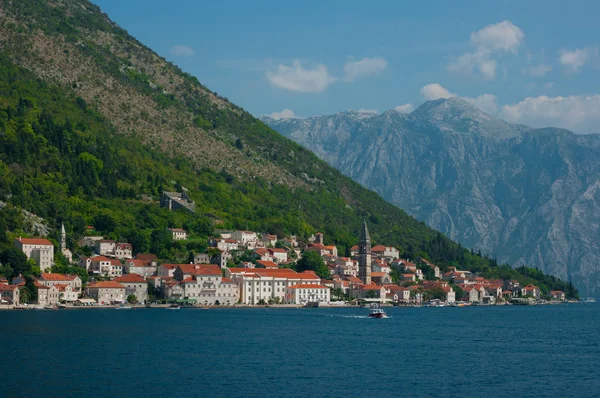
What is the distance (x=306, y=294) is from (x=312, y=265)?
36.0ft

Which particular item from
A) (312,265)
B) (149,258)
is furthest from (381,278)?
(149,258)

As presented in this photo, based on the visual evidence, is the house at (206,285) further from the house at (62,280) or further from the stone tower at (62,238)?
the stone tower at (62,238)

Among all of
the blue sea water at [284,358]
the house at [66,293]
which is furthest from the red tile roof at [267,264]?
the blue sea water at [284,358]

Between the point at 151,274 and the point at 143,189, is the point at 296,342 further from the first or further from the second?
the point at 143,189

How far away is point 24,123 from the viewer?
569 ft

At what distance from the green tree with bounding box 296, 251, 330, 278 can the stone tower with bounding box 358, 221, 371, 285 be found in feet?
41.6

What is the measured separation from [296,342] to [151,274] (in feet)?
221

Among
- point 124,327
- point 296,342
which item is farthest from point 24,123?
point 296,342

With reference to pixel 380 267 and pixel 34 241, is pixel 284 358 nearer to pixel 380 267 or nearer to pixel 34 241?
pixel 34 241

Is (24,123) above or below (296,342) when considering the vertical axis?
above

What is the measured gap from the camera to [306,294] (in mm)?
159125

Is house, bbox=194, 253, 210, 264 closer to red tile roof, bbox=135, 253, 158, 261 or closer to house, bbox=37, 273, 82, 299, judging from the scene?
red tile roof, bbox=135, 253, 158, 261

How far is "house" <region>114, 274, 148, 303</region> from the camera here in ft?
461

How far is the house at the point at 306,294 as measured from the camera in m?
157
